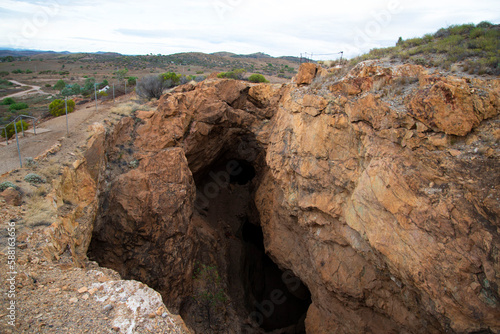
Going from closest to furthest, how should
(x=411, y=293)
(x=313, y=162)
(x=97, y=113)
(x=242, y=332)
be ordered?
(x=411, y=293) → (x=313, y=162) → (x=242, y=332) → (x=97, y=113)

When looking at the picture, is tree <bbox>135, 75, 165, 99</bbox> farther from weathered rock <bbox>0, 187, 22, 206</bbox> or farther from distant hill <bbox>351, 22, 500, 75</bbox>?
distant hill <bbox>351, 22, 500, 75</bbox>

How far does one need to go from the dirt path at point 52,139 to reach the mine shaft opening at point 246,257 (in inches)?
242

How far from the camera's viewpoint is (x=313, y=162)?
9.09 m

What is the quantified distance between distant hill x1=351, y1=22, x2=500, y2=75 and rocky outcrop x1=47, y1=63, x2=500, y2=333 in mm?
831

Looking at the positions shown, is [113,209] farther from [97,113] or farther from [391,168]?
[391,168]

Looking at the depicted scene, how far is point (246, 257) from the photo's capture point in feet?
47.8

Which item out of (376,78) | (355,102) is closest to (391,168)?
(355,102)

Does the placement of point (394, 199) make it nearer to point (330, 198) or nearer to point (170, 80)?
point (330, 198)

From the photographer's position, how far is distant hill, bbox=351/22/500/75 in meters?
6.56

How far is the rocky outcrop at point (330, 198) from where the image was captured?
5.68 meters

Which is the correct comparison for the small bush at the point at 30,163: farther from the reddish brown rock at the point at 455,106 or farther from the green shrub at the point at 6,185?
the reddish brown rock at the point at 455,106

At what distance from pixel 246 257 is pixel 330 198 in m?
7.52

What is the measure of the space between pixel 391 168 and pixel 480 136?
177 cm

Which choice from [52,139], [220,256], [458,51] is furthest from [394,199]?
[52,139]
